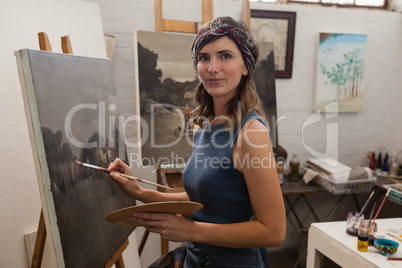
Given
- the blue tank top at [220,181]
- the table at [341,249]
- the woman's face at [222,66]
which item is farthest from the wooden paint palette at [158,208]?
the table at [341,249]

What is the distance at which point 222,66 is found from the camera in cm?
115

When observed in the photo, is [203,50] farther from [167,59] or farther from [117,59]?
[117,59]

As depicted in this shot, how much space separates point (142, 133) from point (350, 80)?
1.98 meters

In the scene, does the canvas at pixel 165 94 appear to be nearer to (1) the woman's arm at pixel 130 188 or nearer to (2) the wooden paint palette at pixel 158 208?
(1) the woman's arm at pixel 130 188

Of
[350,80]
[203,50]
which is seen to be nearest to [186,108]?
[203,50]

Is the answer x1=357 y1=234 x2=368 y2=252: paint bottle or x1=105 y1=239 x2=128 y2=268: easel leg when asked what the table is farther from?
x1=105 y1=239 x2=128 y2=268: easel leg

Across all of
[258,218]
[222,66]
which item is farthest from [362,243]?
[222,66]

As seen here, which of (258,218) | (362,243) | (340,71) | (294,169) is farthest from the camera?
(340,71)

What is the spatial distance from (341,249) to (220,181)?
880 millimetres

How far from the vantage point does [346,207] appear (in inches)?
128

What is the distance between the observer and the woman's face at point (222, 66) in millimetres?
1148

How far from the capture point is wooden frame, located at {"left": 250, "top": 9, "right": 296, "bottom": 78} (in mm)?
2713

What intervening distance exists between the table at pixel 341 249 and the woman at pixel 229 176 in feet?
1.72

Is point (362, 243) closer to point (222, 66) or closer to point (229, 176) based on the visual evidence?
point (229, 176)
